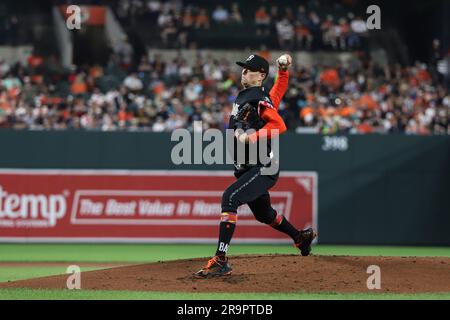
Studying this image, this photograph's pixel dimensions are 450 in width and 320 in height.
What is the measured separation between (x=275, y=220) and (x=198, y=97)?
12010mm

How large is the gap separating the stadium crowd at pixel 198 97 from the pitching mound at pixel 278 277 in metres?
9.10

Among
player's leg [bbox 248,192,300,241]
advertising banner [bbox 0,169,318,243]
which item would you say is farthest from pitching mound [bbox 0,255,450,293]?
advertising banner [bbox 0,169,318,243]

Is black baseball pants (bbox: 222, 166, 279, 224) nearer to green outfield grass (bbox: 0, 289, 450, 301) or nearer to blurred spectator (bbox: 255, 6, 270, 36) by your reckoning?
green outfield grass (bbox: 0, 289, 450, 301)

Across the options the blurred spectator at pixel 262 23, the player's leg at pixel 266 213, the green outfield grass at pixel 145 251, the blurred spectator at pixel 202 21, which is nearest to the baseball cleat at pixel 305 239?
the player's leg at pixel 266 213

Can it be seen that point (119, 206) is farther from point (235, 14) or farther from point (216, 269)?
point (235, 14)

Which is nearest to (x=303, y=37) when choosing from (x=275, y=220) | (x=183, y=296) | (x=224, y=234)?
(x=275, y=220)

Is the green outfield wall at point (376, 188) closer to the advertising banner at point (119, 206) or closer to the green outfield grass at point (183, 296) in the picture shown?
the advertising banner at point (119, 206)

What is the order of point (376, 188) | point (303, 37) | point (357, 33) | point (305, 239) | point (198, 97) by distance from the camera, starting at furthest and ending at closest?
point (357, 33), point (303, 37), point (198, 97), point (376, 188), point (305, 239)

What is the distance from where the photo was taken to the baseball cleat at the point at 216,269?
10.6m

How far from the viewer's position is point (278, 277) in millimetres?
10789

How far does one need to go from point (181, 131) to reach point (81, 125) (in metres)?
2.71

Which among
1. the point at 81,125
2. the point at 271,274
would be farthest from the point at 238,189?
the point at 81,125
